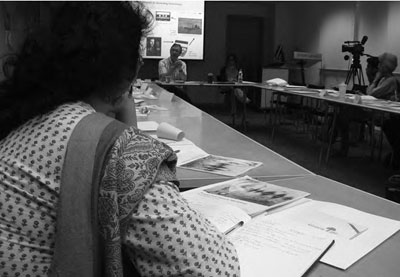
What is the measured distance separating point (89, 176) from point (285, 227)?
1.54ft

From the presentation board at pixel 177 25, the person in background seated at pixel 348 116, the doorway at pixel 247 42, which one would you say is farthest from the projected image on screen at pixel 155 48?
the person in background seated at pixel 348 116

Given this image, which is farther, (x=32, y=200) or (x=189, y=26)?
(x=189, y=26)

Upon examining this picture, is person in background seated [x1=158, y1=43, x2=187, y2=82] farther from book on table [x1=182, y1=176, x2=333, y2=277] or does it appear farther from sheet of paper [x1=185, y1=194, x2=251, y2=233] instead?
sheet of paper [x1=185, y1=194, x2=251, y2=233]

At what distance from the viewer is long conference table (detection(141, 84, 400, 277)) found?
2.37ft

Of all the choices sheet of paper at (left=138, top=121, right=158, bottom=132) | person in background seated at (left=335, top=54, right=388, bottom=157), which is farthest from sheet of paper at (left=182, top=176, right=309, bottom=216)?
person in background seated at (left=335, top=54, right=388, bottom=157)

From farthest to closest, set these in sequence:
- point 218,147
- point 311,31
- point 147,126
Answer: point 311,31, point 147,126, point 218,147

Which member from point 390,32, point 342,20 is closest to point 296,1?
point 342,20

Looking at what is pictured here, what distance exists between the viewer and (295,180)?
1.24m

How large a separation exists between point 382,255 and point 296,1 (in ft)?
29.1

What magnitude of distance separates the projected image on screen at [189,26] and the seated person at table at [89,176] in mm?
7541

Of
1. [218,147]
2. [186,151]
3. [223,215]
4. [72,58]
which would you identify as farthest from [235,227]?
[218,147]

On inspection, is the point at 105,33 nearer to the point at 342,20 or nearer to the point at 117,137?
the point at 117,137

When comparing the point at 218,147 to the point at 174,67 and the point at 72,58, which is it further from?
the point at 174,67

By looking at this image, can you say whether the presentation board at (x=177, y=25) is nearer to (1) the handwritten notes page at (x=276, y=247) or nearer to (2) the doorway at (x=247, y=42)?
(2) the doorway at (x=247, y=42)
